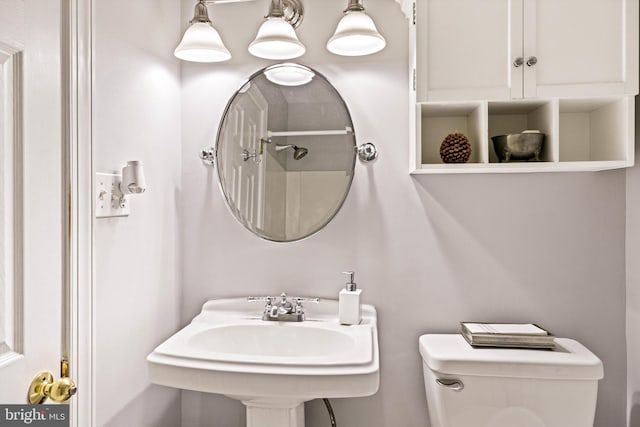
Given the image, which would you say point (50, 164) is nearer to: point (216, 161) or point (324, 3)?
point (216, 161)

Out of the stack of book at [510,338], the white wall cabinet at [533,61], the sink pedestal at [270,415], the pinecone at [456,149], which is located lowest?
the sink pedestal at [270,415]

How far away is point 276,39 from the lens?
149 cm

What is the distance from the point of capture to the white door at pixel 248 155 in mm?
1660

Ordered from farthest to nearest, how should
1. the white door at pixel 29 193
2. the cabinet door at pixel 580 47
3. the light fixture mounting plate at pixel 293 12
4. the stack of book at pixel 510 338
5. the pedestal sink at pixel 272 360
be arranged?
the light fixture mounting plate at pixel 293 12 → the stack of book at pixel 510 338 → the cabinet door at pixel 580 47 → the pedestal sink at pixel 272 360 → the white door at pixel 29 193

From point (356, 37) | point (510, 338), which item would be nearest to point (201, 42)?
point (356, 37)

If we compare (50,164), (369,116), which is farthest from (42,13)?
(369,116)

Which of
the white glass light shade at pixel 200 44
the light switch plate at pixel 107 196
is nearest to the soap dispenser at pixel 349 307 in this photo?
the light switch plate at pixel 107 196

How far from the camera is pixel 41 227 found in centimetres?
98

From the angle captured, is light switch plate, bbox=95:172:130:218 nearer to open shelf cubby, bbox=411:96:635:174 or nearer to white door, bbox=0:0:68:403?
white door, bbox=0:0:68:403

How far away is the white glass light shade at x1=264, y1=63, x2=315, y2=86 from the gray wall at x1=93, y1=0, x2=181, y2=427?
36cm

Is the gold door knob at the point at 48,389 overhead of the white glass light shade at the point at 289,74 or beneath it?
beneath

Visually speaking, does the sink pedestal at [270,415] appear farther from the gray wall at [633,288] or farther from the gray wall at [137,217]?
the gray wall at [633,288]

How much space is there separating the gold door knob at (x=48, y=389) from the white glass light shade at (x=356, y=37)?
123 centimetres

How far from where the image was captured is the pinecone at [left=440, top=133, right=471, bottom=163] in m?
1.42
